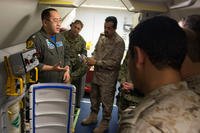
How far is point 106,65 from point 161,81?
6.98ft

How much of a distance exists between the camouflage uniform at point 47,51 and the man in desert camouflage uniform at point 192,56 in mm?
1572

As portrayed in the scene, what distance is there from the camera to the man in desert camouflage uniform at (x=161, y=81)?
0.80m

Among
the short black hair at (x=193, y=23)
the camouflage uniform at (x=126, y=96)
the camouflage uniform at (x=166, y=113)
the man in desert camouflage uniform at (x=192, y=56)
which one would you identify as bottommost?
the camouflage uniform at (x=126, y=96)

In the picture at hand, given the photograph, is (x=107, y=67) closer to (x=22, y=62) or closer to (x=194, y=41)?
(x=22, y=62)

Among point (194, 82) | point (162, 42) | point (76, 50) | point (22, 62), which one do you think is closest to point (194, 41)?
point (194, 82)

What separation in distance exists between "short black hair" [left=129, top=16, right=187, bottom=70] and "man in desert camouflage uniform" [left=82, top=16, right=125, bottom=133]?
79.3 inches

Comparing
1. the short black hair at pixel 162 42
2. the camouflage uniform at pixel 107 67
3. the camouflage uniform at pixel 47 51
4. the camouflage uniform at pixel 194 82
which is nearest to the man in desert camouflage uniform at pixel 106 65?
the camouflage uniform at pixel 107 67

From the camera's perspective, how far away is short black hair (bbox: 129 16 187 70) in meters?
0.85

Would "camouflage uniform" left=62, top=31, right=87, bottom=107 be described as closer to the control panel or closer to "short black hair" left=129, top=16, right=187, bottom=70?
the control panel

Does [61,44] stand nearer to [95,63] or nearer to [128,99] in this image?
[95,63]

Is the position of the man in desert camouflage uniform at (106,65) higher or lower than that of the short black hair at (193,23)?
lower

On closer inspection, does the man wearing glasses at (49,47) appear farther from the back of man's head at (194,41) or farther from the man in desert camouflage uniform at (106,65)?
the back of man's head at (194,41)

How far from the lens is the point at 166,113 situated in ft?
2.64

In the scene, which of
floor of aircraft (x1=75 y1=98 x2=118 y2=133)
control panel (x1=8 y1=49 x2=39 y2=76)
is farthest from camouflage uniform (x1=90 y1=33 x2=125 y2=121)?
control panel (x1=8 y1=49 x2=39 y2=76)
